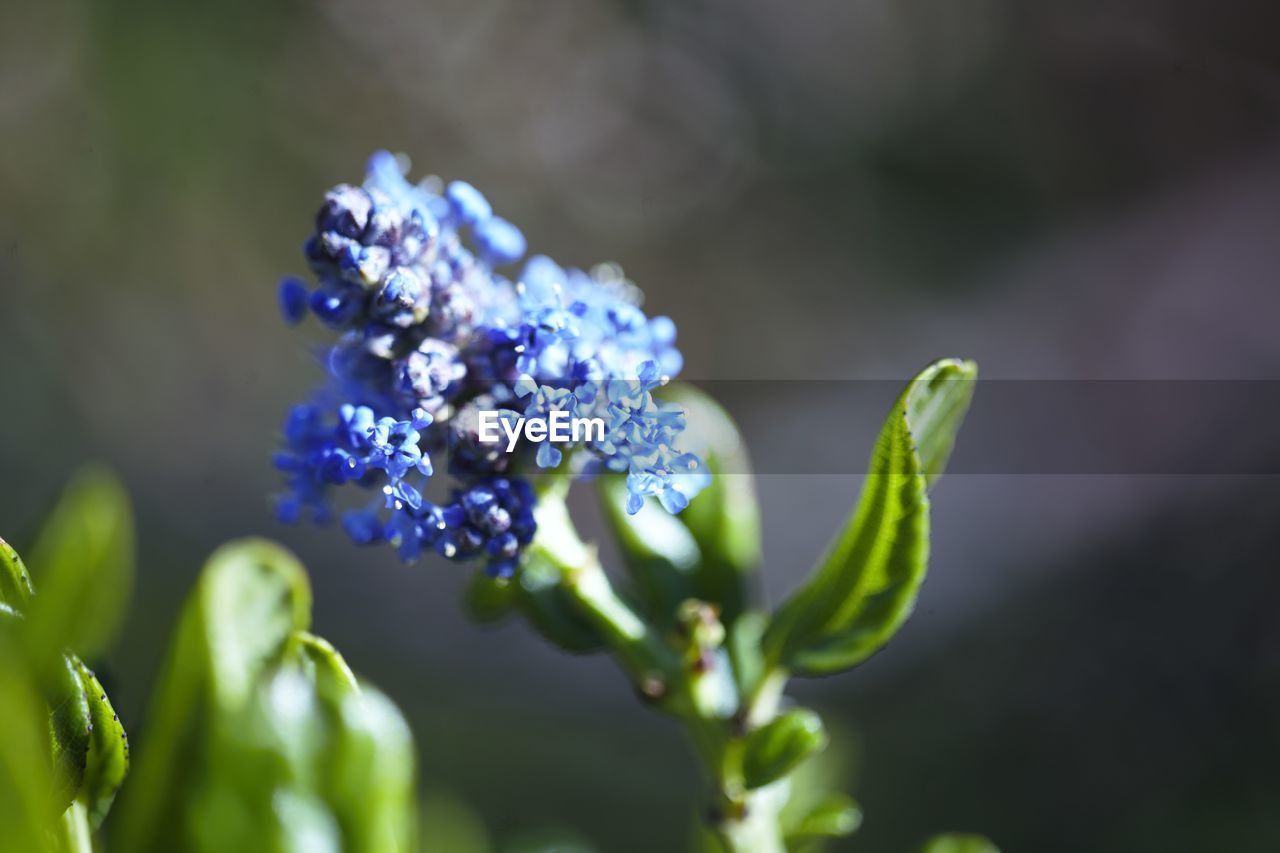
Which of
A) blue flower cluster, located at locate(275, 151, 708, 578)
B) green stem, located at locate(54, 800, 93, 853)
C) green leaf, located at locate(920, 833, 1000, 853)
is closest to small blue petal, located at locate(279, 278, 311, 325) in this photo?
blue flower cluster, located at locate(275, 151, 708, 578)

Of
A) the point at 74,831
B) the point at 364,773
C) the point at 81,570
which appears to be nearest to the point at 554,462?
the point at 364,773

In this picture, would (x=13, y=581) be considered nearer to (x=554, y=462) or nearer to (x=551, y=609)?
(x=554, y=462)

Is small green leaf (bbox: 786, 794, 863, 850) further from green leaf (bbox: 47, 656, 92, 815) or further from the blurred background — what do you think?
the blurred background

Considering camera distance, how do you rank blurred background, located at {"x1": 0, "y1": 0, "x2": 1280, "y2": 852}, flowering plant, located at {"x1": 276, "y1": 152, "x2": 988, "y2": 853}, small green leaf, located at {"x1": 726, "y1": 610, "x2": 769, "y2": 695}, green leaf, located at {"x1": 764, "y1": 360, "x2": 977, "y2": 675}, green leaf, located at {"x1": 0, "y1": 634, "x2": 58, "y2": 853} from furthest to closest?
blurred background, located at {"x1": 0, "y1": 0, "x2": 1280, "y2": 852}, small green leaf, located at {"x1": 726, "y1": 610, "x2": 769, "y2": 695}, flowering plant, located at {"x1": 276, "y1": 152, "x2": 988, "y2": 853}, green leaf, located at {"x1": 764, "y1": 360, "x2": 977, "y2": 675}, green leaf, located at {"x1": 0, "y1": 634, "x2": 58, "y2": 853}

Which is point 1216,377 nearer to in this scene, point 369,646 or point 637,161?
point 637,161

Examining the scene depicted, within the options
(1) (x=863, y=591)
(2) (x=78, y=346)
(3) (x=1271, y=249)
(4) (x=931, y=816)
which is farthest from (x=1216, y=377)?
(2) (x=78, y=346)

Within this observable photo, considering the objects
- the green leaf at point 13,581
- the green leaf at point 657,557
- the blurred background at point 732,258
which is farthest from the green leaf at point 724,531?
the blurred background at point 732,258

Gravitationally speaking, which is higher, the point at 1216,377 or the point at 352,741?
the point at 1216,377
